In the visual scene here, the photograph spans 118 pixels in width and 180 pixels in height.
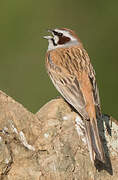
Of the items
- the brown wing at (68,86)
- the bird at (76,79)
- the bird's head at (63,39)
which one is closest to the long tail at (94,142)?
the bird at (76,79)

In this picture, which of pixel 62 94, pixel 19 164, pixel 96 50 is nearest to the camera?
pixel 19 164

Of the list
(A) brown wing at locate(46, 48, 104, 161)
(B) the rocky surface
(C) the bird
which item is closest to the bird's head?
(C) the bird

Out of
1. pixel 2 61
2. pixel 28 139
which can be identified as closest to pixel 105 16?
pixel 2 61

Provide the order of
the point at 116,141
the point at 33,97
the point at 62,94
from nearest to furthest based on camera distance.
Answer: the point at 116,141, the point at 62,94, the point at 33,97

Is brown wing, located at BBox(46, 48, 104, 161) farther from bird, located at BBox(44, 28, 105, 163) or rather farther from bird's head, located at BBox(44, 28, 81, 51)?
bird's head, located at BBox(44, 28, 81, 51)

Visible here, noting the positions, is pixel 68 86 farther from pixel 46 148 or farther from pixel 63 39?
pixel 46 148

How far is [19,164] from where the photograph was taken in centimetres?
700

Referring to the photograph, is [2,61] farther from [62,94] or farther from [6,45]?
[62,94]

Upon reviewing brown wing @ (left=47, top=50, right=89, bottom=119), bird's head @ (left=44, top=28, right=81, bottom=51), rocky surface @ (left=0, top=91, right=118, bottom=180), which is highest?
bird's head @ (left=44, top=28, right=81, bottom=51)

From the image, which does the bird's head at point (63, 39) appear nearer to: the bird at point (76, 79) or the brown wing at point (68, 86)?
the bird at point (76, 79)

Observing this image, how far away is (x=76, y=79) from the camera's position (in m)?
8.74

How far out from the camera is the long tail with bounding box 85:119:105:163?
742 cm

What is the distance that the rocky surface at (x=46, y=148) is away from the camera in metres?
6.99

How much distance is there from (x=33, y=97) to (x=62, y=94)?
4.61 meters
